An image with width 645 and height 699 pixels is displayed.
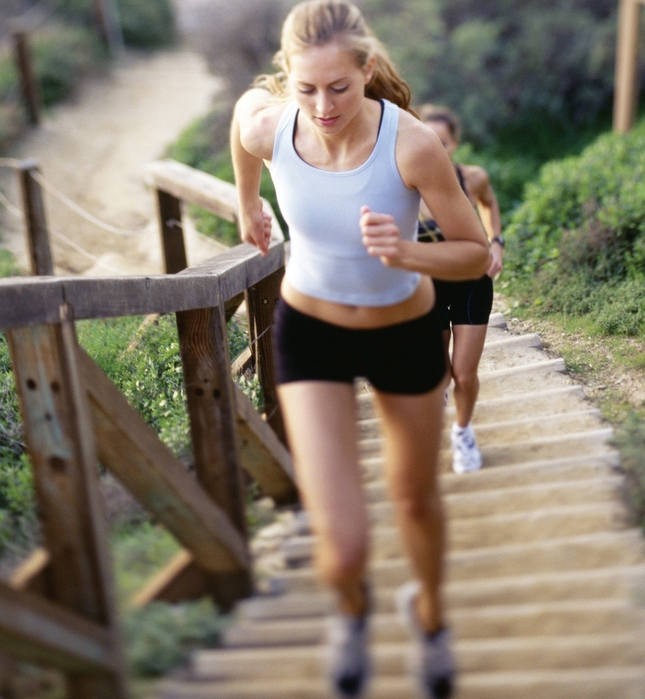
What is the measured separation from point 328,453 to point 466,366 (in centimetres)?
146

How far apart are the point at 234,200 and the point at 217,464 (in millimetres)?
2522

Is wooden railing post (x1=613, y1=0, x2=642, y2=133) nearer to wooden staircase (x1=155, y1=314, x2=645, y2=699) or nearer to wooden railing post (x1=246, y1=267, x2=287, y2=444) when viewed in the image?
wooden railing post (x1=246, y1=267, x2=287, y2=444)

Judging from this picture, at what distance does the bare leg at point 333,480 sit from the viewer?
191cm

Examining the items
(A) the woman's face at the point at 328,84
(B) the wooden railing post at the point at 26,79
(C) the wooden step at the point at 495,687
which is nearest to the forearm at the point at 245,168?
(A) the woman's face at the point at 328,84

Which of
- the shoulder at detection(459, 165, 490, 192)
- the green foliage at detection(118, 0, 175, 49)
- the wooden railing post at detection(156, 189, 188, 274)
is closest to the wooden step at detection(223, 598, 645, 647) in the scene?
the shoulder at detection(459, 165, 490, 192)

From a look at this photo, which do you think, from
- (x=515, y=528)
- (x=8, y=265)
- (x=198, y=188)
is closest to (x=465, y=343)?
(x=515, y=528)

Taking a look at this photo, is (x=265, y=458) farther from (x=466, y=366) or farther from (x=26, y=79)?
(x=26, y=79)

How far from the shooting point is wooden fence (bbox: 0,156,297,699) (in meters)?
2.10

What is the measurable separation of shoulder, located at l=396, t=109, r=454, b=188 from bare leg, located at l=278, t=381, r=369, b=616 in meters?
0.52

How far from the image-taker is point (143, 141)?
11.9 meters

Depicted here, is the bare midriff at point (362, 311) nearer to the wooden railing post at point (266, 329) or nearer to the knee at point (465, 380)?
the knee at point (465, 380)

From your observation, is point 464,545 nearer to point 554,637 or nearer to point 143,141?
point 554,637

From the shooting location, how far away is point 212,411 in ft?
9.76

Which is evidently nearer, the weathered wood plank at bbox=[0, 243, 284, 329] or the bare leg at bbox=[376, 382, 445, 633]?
the bare leg at bbox=[376, 382, 445, 633]
